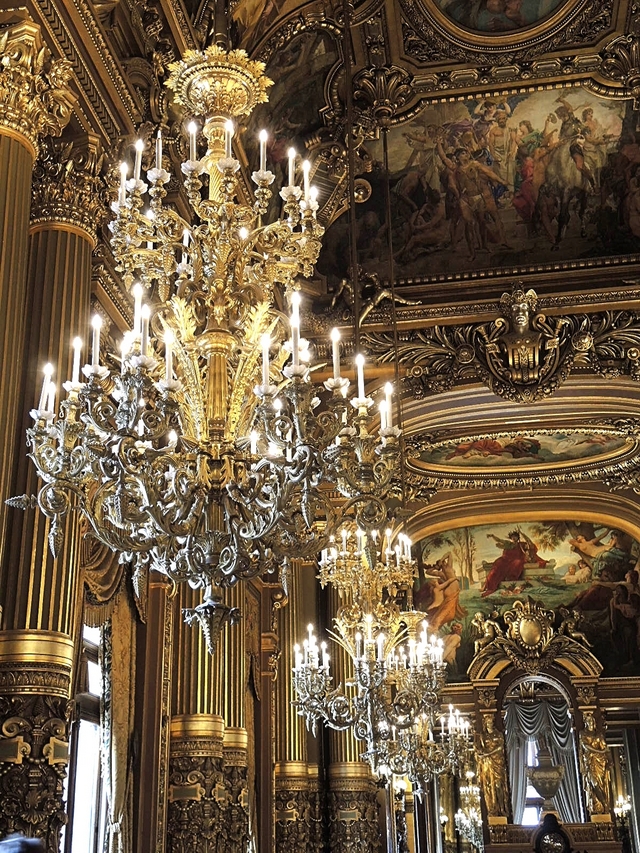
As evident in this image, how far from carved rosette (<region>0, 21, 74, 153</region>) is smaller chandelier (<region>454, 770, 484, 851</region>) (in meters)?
19.0

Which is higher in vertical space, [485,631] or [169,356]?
[485,631]

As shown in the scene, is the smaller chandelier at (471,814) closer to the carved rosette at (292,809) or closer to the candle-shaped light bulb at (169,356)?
the carved rosette at (292,809)

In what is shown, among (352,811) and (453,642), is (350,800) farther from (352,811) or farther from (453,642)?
(453,642)

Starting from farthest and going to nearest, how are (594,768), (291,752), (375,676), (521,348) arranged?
(594,768)
(291,752)
(521,348)
(375,676)

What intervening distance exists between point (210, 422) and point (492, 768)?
19.0 metres

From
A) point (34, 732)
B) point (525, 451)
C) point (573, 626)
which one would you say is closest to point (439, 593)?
point (573, 626)

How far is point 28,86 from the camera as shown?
224 inches

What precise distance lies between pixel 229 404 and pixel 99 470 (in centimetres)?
81

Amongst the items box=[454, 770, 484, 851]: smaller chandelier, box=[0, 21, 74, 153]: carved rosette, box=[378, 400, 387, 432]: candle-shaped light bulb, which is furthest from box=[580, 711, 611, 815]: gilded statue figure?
box=[0, 21, 74, 153]: carved rosette

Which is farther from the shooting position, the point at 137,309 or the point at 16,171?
Result: the point at 16,171

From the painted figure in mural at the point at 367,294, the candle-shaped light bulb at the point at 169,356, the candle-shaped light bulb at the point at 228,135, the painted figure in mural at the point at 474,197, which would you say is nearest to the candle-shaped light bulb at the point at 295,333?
the candle-shaped light bulb at the point at 169,356

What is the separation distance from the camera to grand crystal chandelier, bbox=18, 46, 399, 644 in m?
4.22

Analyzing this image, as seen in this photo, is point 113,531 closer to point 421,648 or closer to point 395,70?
point 421,648

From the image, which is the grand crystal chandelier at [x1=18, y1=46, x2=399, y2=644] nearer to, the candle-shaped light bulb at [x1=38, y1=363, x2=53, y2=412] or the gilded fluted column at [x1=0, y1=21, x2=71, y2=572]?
the candle-shaped light bulb at [x1=38, y1=363, x2=53, y2=412]
